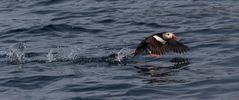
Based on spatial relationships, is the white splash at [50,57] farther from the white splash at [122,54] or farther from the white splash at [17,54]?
the white splash at [122,54]

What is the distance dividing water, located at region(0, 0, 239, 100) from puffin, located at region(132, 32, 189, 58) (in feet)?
0.75

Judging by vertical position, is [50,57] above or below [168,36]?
below

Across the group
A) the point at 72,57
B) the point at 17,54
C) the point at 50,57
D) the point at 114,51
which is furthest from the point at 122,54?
the point at 17,54

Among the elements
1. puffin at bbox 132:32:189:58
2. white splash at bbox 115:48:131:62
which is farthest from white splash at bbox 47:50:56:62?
puffin at bbox 132:32:189:58

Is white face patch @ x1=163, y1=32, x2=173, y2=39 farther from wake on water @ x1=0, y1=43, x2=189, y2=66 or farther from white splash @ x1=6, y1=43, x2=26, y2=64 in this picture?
white splash @ x1=6, y1=43, x2=26, y2=64

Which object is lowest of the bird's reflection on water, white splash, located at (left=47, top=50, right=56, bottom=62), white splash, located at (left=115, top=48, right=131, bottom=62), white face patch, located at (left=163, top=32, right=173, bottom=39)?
the bird's reflection on water

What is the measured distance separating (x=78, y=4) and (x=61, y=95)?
31.1ft

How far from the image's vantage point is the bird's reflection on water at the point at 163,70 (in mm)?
10023

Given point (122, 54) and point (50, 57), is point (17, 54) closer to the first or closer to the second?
point (50, 57)

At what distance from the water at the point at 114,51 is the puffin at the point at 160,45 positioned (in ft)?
0.75

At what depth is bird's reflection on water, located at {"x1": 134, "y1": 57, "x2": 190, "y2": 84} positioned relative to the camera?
10.0 m

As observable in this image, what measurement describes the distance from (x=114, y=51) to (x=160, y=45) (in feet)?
4.41

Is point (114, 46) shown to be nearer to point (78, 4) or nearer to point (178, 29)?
point (178, 29)

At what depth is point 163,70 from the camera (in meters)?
10.8
